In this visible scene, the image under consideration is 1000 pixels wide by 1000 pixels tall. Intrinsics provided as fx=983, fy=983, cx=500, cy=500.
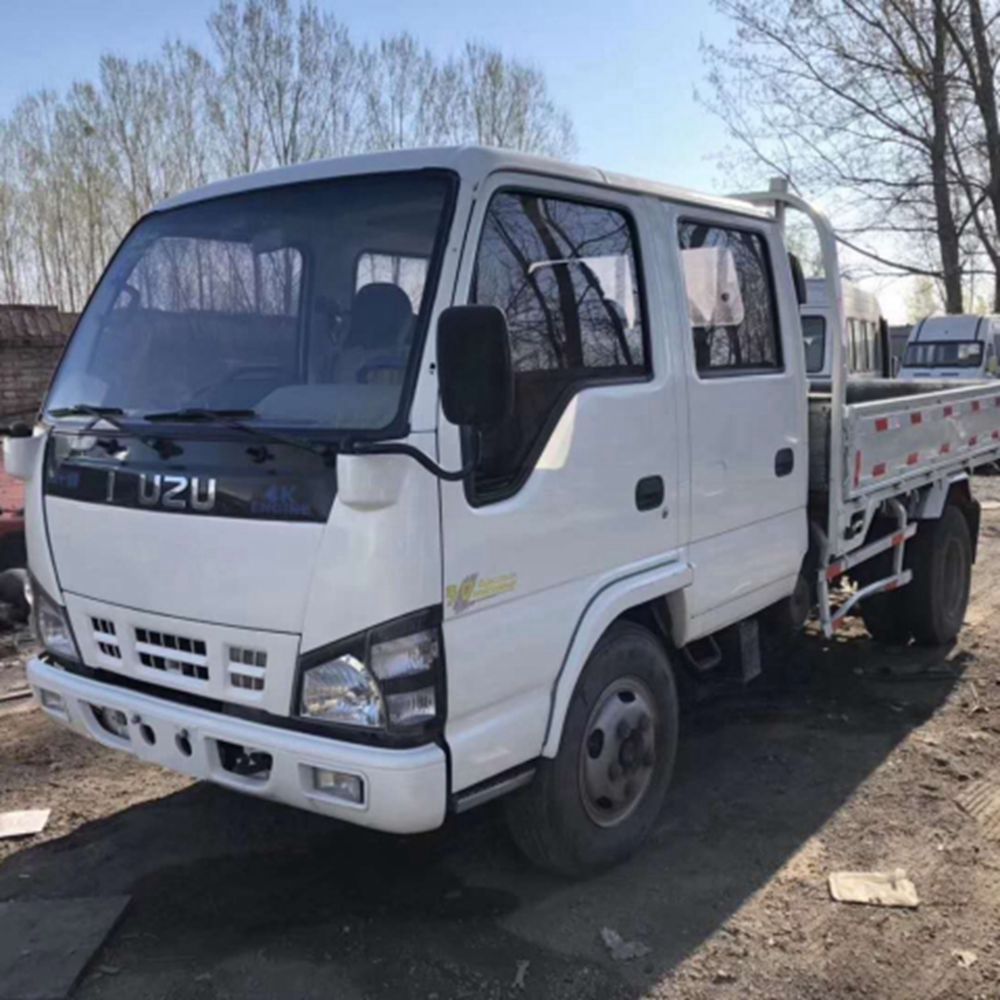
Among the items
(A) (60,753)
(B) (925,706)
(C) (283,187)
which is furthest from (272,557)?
(B) (925,706)

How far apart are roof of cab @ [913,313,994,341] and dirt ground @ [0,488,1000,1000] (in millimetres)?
15647

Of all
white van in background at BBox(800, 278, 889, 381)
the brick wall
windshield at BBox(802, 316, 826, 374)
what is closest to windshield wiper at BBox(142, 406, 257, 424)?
windshield at BBox(802, 316, 826, 374)

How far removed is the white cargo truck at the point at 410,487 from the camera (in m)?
2.58

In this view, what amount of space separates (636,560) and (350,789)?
1255 millimetres

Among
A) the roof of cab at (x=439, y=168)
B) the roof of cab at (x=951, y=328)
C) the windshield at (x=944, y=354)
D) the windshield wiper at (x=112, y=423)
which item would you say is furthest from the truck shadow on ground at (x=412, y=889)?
the roof of cab at (x=951, y=328)

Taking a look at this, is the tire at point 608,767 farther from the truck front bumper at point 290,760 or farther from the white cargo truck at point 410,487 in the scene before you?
the truck front bumper at point 290,760

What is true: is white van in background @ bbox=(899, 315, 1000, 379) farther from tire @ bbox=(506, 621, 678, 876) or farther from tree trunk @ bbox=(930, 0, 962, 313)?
tire @ bbox=(506, 621, 678, 876)

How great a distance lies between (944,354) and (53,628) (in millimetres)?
18544

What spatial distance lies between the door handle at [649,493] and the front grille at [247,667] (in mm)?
1340

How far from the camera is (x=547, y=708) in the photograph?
2998 mm

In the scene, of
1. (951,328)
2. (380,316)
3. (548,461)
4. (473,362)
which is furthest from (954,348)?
(473,362)

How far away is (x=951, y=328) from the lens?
735 inches

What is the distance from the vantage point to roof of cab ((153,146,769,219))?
9.32 ft

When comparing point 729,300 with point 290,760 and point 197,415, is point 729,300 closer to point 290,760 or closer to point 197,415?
point 197,415
